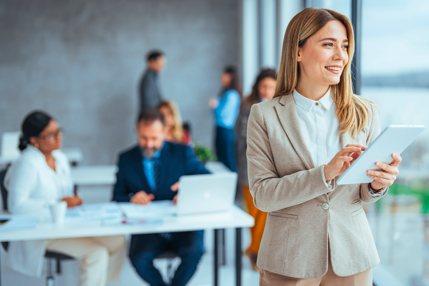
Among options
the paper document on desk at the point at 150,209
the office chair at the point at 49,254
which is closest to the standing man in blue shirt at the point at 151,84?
the office chair at the point at 49,254

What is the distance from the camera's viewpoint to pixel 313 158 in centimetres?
119

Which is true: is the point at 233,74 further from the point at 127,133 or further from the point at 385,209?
the point at 385,209

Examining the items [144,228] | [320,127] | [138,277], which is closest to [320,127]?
[320,127]

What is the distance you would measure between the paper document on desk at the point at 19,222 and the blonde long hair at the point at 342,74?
4.76 feet

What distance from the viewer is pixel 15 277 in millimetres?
3100

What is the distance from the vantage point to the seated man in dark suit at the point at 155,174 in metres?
2.40

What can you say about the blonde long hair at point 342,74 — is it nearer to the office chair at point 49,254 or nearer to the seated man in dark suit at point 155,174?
the seated man in dark suit at point 155,174

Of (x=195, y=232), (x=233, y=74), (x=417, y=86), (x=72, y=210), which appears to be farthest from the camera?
(x=233, y=74)

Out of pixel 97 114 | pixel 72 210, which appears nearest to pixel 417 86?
pixel 72 210

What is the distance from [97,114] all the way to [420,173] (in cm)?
574

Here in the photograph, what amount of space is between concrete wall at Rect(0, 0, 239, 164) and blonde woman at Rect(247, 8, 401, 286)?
19.4 ft

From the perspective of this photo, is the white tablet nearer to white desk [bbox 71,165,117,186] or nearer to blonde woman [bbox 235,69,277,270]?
blonde woman [bbox 235,69,277,270]

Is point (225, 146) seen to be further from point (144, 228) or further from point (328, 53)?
point (328, 53)

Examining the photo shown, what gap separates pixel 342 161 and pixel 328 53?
0.32m
